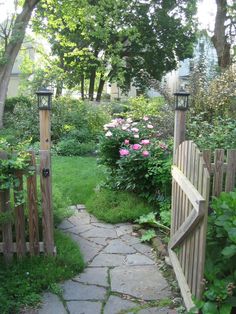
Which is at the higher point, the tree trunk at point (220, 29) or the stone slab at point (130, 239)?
the tree trunk at point (220, 29)

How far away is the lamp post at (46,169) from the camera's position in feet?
12.5

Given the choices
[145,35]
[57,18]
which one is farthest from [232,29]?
[145,35]

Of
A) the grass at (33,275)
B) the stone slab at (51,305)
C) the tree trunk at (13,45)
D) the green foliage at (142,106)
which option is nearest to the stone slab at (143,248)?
the grass at (33,275)

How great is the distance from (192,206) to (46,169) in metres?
1.56

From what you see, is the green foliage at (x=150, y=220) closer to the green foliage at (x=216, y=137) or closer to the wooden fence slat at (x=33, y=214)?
the green foliage at (x=216, y=137)

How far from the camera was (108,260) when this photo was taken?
4.25 meters

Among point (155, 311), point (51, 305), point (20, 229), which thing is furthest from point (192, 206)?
point (20, 229)

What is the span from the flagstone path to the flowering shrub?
35.1 inches

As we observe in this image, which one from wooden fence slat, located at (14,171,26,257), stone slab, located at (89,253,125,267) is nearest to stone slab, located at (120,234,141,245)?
stone slab, located at (89,253,125,267)

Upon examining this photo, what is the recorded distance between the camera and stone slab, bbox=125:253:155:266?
4180 mm

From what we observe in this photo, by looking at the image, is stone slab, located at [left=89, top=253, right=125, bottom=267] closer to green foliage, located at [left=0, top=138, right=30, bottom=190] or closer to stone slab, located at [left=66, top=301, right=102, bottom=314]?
stone slab, located at [left=66, top=301, right=102, bottom=314]

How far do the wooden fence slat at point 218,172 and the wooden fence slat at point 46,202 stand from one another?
170cm

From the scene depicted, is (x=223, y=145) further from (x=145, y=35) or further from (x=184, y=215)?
(x=145, y=35)

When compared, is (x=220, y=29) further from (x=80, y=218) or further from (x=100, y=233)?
(x=100, y=233)
